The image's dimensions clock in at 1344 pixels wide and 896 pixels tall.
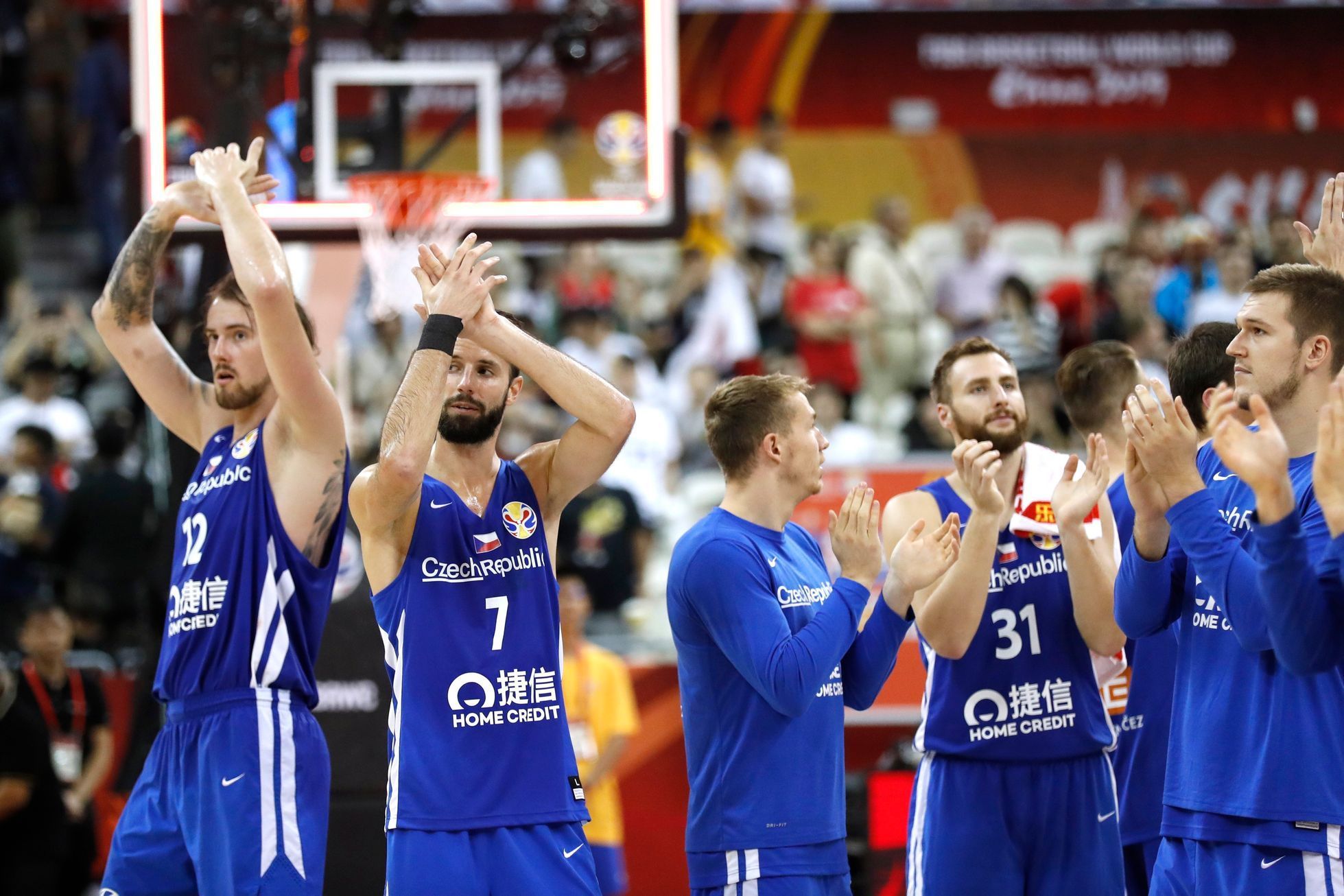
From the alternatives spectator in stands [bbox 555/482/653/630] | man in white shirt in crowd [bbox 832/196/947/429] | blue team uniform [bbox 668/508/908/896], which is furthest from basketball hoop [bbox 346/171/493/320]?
man in white shirt in crowd [bbox 832/196/947/429]

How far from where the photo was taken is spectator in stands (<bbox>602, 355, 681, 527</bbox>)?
531 inches

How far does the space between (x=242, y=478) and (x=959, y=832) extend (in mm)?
2834

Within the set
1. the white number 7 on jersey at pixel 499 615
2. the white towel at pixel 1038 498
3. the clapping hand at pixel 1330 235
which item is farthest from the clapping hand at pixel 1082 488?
the white number 7 on jersey at pixel 499 615

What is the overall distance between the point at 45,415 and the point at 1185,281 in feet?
35.8

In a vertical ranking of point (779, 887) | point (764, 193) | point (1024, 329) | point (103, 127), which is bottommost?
point (779, 887)

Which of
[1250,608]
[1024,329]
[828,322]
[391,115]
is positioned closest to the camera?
[1250,608]

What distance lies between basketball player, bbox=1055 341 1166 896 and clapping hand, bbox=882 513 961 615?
3.47 feet

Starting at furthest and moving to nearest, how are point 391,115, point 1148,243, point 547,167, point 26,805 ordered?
1. point 1148,243
2. point 547,167
3. point 26,805
4. point 391,115

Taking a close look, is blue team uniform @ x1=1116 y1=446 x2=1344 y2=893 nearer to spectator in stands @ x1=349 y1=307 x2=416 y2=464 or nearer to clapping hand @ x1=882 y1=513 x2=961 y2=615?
clapping hand @ x1=882 y1=513 x2=961 y2=615

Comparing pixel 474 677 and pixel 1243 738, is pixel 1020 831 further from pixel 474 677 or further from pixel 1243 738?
pixel 474 677

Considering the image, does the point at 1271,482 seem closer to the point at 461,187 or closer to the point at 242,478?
the point at 242,478

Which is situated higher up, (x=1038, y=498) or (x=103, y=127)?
(x=103, y=127)

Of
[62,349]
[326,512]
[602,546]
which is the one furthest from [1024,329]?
[326,512]

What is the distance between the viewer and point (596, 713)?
33.1ft
